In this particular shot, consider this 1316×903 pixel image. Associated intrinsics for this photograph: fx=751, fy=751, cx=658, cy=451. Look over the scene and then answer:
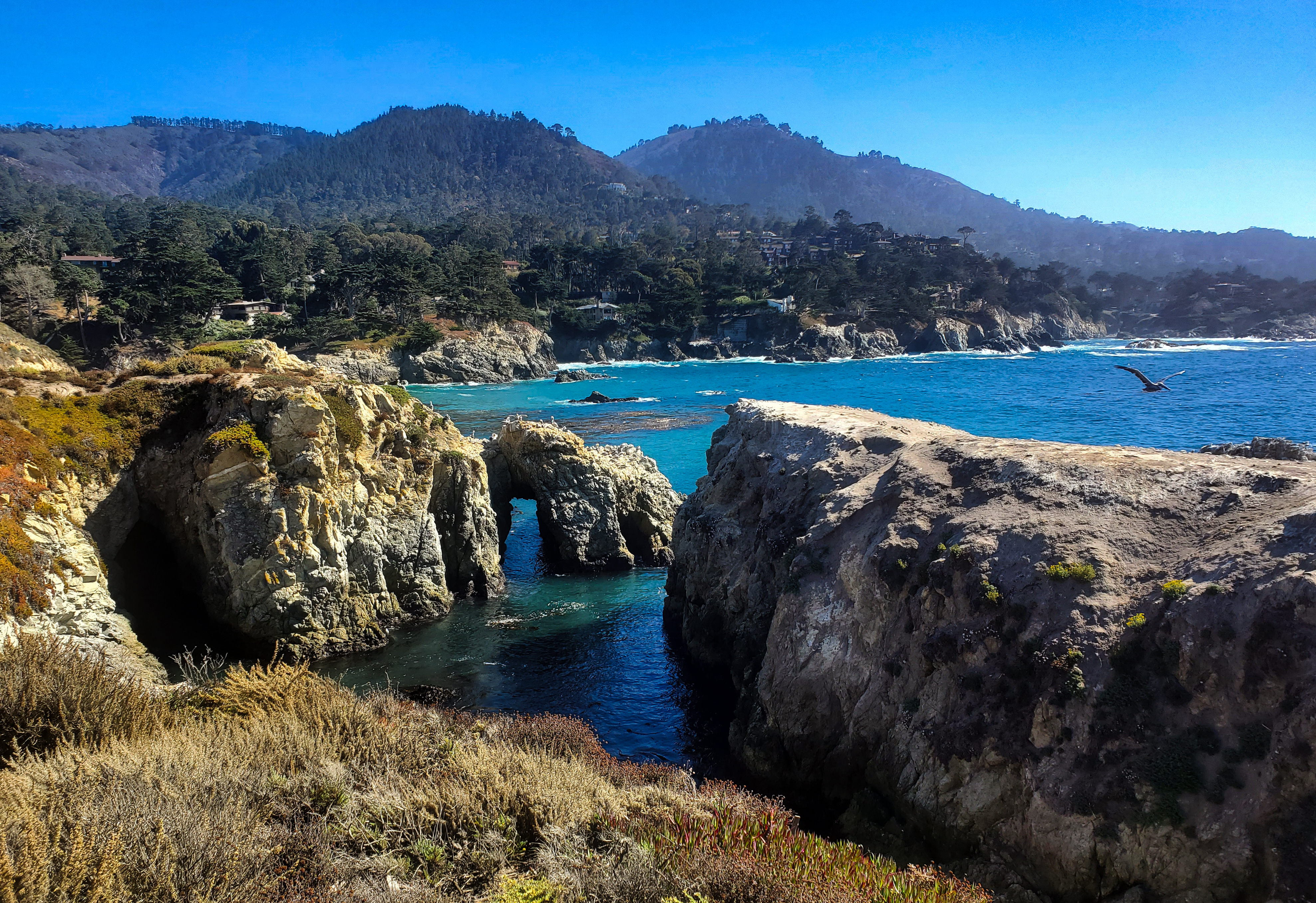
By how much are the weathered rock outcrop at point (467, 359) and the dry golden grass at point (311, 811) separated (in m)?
76.4

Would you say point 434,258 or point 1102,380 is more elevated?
point 434,258

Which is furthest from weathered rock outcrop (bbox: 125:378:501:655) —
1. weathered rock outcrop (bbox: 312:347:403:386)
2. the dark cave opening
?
weathered rock outcrop (bbox: 312:347:403:386)

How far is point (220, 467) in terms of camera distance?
21641 millimetres

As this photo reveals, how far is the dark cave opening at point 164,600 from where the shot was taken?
20.6m

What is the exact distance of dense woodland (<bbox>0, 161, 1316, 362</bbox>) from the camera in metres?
70.2

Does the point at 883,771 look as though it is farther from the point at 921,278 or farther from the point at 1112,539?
the point at 921,278

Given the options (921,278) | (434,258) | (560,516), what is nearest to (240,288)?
(434,258)

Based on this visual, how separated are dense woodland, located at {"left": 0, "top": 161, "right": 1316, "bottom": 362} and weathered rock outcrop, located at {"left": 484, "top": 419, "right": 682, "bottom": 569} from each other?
4647 centimetres

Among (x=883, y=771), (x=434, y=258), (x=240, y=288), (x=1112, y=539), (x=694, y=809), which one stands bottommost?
(x=883, y=771)

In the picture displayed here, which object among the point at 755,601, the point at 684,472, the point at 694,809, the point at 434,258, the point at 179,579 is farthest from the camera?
the point at 434,258

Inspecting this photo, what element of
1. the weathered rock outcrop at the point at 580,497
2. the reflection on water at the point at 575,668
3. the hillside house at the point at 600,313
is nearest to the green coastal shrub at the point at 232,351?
the weathered rock outcrop at the point at 580,497

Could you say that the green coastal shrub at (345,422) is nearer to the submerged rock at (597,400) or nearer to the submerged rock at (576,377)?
the submerged rock at (597,400)

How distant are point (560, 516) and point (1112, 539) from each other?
2207 cm

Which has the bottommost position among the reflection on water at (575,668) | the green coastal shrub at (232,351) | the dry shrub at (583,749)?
the reflection on water at (575,668)
